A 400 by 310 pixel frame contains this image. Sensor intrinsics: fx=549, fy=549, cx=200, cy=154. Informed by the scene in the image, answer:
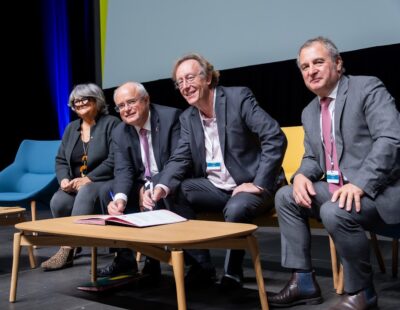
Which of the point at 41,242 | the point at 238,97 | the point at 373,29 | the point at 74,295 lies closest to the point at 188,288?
the point at 74,295

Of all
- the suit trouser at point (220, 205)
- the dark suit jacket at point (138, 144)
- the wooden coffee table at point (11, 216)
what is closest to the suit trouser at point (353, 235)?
the suit trouser at point (220, 205)

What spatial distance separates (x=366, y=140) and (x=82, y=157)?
199 centimetres

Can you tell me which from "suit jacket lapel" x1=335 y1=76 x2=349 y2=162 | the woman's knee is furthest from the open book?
the woman's knee

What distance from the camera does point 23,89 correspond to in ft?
22.4

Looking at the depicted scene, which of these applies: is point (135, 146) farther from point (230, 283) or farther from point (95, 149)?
point (230, 283)

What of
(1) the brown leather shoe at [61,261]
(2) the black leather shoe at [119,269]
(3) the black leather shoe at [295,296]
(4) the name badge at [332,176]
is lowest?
(1) the brown leather shoe at [61,261]

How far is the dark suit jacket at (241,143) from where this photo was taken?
2533mm

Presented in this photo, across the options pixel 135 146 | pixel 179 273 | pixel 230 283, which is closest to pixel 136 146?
pixel 135 146

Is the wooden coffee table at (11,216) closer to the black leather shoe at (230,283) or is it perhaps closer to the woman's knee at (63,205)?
the woman's knee at (63,205)

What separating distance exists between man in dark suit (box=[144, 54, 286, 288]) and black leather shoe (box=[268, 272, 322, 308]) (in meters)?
0.35

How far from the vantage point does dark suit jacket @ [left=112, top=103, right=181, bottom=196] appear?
292 cm

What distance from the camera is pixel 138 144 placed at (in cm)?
297

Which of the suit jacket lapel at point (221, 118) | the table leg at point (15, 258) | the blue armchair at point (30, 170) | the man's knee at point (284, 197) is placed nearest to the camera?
the man's knee at point (284, 197)

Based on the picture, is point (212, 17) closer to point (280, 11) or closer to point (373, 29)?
point (280, 11)
